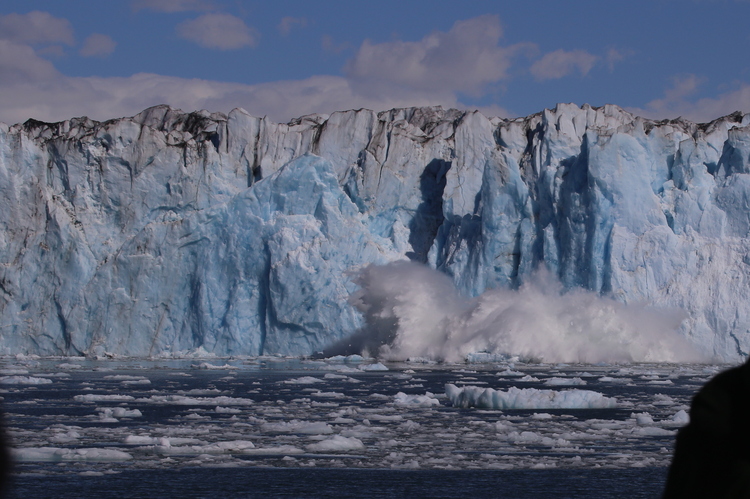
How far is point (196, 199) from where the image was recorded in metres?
32.0

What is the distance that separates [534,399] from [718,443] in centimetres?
1483

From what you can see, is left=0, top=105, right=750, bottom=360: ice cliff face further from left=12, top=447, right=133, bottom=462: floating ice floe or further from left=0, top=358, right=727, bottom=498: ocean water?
left=12, top=447, right=133, bottom=462: floating ice floe

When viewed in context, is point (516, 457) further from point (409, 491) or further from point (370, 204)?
point (370, 204)

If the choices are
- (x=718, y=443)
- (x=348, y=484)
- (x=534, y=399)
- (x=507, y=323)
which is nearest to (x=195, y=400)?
(x=534, y=399)

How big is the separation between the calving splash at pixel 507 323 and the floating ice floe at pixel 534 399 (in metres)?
12.3

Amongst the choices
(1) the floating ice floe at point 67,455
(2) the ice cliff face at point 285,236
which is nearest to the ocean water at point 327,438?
(1) the floating ice floe at point 67,455

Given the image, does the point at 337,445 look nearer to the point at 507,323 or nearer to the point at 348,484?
the point at 348,484

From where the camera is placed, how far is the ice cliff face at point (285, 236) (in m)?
28.9

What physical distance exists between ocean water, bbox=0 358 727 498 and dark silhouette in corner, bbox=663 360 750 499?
751 cm

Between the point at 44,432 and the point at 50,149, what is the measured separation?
21.2 metres

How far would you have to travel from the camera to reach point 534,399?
1636cm

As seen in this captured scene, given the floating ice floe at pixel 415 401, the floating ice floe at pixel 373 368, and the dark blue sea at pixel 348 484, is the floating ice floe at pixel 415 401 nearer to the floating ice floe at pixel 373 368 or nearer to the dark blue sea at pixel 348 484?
the dark blue sea at pixel 348 484

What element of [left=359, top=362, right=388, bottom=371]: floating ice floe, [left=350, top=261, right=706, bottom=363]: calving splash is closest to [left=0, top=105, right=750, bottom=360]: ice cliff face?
[left=350, top=261, right=706, bottom=363]: calving splash

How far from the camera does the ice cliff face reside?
28.9 meters
